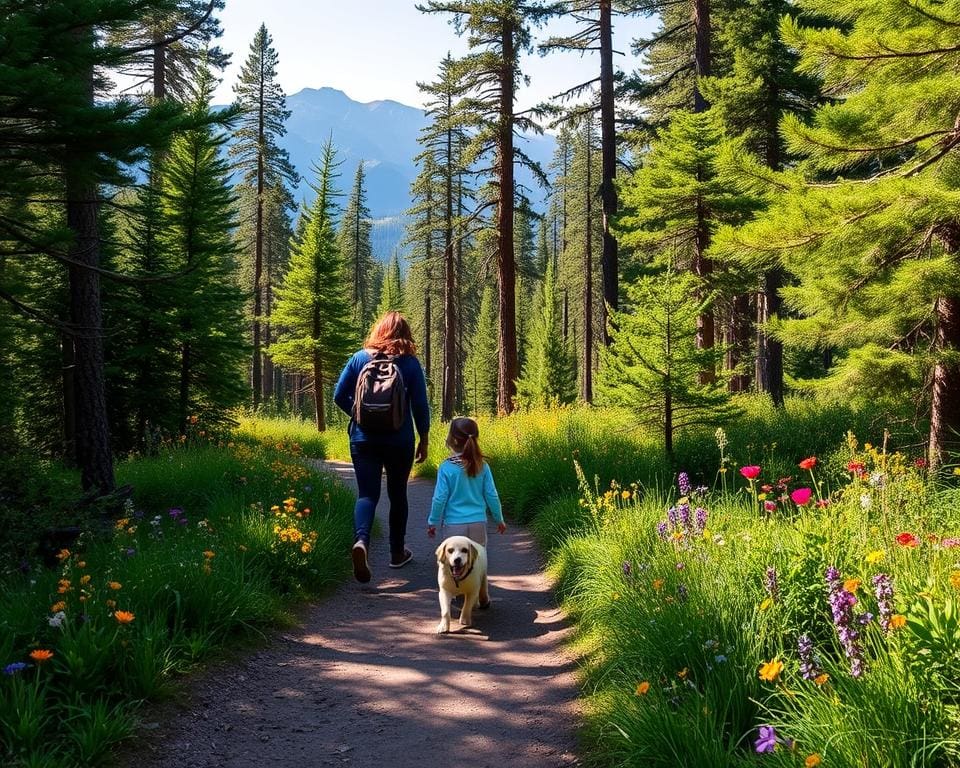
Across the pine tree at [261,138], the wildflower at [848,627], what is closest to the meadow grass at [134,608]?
the wildflower at [848,627]

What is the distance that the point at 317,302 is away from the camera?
969 inches

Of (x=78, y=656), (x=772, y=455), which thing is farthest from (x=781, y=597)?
(x=772, y=455)

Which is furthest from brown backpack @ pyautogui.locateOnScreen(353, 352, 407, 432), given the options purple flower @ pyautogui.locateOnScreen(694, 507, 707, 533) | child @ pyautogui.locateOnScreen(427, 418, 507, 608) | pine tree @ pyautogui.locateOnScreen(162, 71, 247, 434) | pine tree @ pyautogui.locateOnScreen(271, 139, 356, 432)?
pine tree @ pyautogui.locateOnScreen(271, 139, 356, 432)

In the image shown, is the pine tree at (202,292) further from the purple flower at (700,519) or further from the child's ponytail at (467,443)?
the purple flower at (700,519)

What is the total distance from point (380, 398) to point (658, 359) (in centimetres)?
442

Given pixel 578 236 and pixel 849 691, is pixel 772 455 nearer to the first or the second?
pixel 849 691

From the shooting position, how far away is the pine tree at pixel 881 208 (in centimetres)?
539

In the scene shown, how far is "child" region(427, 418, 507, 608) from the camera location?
5359 mm

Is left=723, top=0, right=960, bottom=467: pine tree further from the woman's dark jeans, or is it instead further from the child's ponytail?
the woman's dark jeans

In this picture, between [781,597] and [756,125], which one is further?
[756,125]

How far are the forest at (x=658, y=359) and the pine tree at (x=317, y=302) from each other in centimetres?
529

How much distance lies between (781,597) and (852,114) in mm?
5285

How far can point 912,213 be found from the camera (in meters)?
5.10

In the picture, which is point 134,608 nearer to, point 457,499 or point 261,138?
point 457,499
